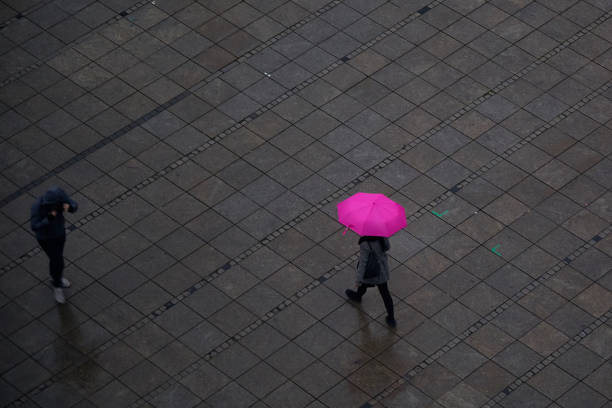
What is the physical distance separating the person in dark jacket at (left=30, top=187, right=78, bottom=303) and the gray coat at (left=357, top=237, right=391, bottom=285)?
351cm

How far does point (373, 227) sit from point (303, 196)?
2.64 metres

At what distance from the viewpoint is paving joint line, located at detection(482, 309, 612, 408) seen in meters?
12.3

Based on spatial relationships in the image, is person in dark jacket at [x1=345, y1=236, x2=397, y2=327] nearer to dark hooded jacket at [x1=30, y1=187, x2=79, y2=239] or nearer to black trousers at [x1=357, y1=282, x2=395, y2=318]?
black trousers at [x1=357, y1=282, x2=395, y2=318]

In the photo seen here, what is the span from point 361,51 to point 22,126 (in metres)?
5.28

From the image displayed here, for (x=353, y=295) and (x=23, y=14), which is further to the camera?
(x=23, y=14)

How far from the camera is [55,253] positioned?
1294 centimetres

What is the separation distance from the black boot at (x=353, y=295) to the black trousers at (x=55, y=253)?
356 centimetres

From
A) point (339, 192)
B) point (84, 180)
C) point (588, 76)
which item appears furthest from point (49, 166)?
point (588, 76)

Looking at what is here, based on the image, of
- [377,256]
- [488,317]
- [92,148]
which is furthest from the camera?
[92,148]

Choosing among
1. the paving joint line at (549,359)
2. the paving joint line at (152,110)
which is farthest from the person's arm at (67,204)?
the paving joint line at (549,359)

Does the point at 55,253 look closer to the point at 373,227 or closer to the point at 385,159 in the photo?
the point at 373,227

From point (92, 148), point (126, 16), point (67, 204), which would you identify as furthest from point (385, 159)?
point (126, 16)

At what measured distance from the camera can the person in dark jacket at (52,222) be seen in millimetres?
12648

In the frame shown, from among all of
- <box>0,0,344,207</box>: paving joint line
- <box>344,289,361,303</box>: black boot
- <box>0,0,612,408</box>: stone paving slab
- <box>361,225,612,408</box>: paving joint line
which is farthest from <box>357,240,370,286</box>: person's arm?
<box>0,0,344,207</box>: paving joint line
